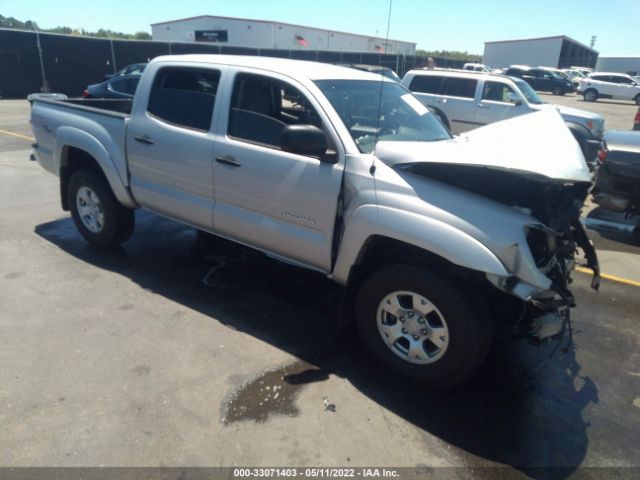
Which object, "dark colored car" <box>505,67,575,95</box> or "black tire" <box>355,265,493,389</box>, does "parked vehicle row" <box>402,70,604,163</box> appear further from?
"dark colored car" <box>505,67,575,95</box>

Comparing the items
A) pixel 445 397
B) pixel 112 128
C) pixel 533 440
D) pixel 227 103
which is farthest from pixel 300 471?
pixel 112 128

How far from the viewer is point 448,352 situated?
3008 millimetres

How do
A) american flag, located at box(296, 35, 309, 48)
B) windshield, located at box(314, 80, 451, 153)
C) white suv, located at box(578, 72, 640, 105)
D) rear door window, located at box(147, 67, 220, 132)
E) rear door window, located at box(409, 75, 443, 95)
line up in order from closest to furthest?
windshield, located at box(314, 80, 451, 153), rear door window, located at box(147, 67, 220, 132), rear door window, located at box(409, 75, 443, 95), white suv, located at box(578, 72, 640, 105), american flag, located at box(296, 35, 309, 48)

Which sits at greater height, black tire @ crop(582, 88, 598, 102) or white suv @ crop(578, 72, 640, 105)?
white suv @ crop(578, 72, 640, 105)

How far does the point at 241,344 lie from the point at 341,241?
1.11m

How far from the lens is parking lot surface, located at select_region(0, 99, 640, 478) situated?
265cm

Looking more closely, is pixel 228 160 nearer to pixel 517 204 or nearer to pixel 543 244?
pixel 517 204

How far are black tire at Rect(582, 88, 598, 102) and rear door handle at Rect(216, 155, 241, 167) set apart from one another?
35451mm

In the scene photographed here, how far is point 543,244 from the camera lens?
2867mm

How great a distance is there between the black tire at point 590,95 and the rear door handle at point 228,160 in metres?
35.5

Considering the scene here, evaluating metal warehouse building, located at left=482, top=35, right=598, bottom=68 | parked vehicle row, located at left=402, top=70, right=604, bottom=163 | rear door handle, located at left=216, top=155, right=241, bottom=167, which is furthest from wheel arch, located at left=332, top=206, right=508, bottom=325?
metal warehouse building, located at left=482, top=35, right=598, bottom=68

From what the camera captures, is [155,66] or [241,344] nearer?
[241,344]

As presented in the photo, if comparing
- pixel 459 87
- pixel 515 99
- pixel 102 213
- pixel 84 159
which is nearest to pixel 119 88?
pixel 84 159

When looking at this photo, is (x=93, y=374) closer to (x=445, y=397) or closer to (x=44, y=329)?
(x=44, y=329)
